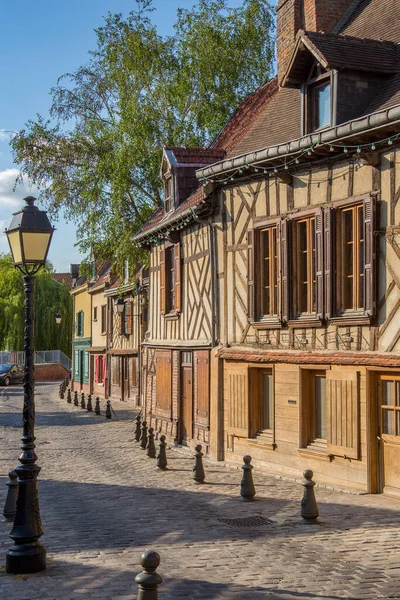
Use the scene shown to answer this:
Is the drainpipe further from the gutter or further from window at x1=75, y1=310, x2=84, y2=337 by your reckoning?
window at x1=75, y1=310, x2=84, y2=337

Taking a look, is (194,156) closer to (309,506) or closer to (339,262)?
(339,262)

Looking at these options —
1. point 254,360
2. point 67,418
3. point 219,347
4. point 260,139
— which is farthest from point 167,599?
point 67,418

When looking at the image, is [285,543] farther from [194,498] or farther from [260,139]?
[260,139]

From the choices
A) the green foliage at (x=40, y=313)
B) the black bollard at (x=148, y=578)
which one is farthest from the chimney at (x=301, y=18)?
the green foliage at (x=40, y=313)

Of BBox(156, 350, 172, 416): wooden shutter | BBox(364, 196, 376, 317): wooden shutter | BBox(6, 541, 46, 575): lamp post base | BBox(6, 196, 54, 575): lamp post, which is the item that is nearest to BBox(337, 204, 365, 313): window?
BBox(364, 196, 376, 317): wooden shutter

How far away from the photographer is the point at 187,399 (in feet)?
61.8

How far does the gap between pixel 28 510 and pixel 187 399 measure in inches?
430

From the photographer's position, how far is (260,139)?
15.8 m

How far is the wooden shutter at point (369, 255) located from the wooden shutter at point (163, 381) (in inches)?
342

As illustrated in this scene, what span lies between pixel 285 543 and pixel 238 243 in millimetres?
7836

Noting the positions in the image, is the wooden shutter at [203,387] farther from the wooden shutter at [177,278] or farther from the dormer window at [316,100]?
the dormer window at [316,100]

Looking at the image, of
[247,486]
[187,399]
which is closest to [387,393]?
[247,486]

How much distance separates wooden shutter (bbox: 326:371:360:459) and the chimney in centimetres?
688

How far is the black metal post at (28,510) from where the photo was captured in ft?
25.5
